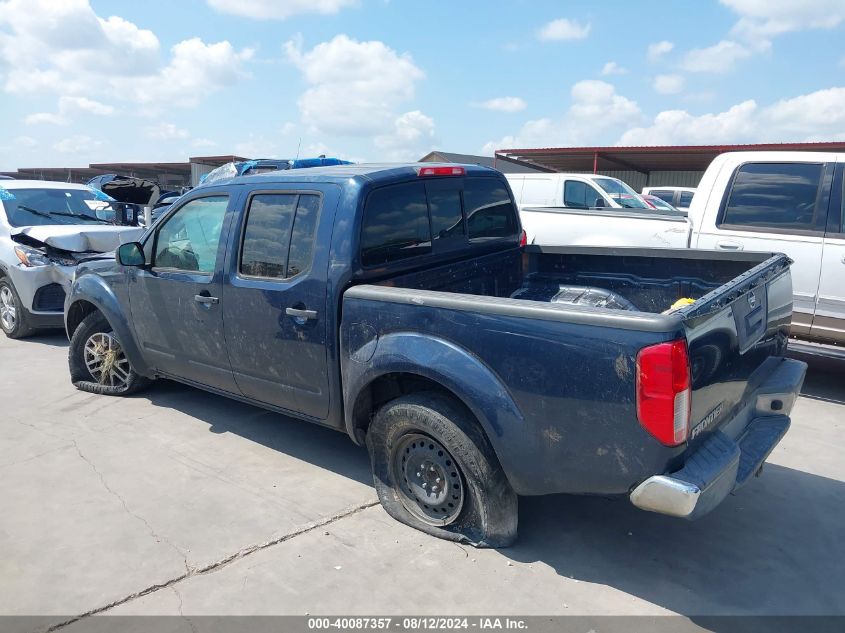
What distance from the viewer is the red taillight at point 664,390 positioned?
2471mm

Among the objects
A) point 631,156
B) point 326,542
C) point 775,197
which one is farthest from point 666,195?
point 326,542

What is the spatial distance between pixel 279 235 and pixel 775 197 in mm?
4518

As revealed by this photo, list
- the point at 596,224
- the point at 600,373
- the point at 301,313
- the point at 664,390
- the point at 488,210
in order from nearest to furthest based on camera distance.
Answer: the point at 664,390 → the point at 600,373 → the point at 301,313 → the point at 488,210 → the point at 596,224

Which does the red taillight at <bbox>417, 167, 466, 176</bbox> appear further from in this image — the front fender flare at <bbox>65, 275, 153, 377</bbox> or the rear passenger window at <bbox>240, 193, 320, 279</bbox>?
the front fender flare at <bbox>65, 275, 153, 377</bbox>

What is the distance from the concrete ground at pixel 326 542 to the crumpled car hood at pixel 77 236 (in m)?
3.28

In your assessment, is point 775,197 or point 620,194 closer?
point 775,197

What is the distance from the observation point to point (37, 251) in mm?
7520

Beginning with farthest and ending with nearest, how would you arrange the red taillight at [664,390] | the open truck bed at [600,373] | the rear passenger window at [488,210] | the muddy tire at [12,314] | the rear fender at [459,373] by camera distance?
1. the muddy tire at [12,314]
2. the rear passenger window at [488,210]
3. the rear fender at [459,373]
4. the open truck bed at [600,373]
5. the red taillight at [664,390]

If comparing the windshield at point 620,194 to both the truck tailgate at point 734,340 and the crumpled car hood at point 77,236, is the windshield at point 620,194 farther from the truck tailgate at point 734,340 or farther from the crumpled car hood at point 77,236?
the truck tailgate at point 734,340

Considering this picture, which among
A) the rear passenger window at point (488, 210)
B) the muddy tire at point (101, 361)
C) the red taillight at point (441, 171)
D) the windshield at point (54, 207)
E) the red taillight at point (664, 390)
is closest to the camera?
the red taillight at point (664, 390)

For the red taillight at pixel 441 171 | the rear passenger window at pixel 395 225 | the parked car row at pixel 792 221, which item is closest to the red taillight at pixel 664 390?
the rear passenger window at pixel 395 225

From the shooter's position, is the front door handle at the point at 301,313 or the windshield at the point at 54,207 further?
the windshield at the point at 54,207

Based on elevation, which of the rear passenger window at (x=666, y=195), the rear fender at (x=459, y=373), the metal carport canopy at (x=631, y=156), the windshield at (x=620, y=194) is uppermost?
the metal carport canopy at (x=631, y=156)

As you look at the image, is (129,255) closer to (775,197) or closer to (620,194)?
(775,197)
